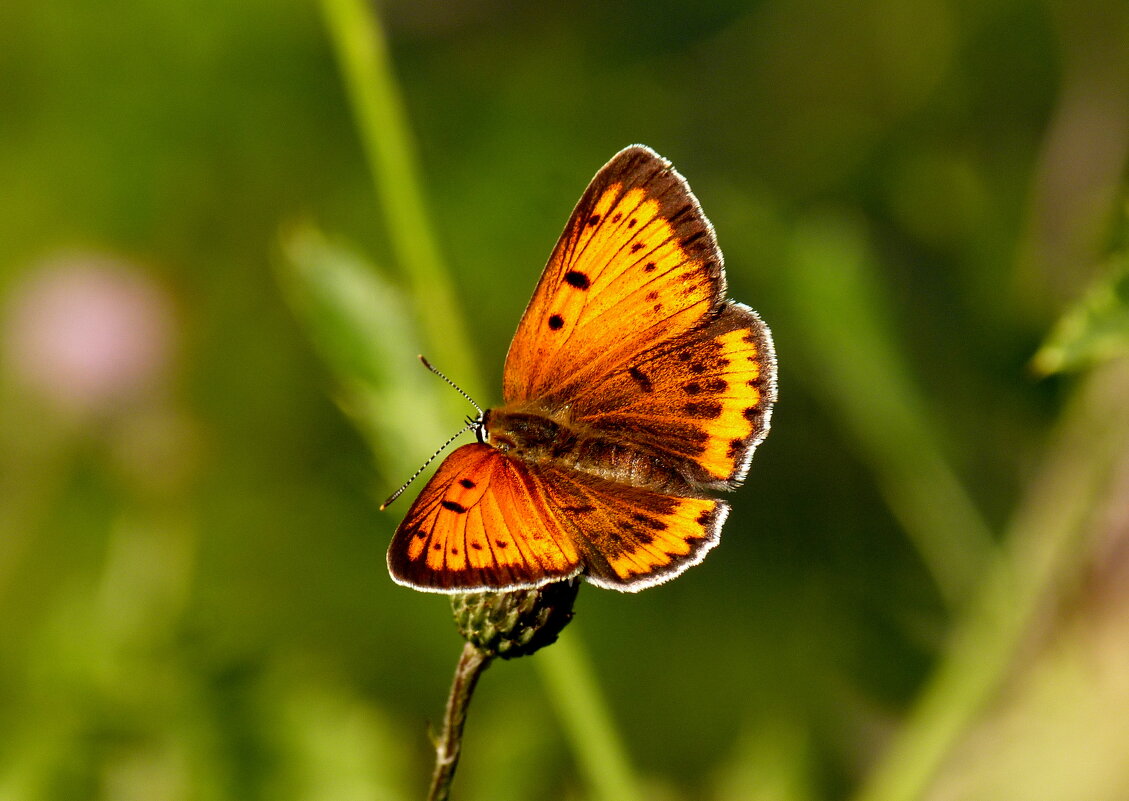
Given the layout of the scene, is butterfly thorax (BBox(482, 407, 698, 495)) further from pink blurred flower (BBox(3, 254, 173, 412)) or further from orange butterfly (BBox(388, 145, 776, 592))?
pink blurred flower (BBox(3, 254, 173, 412))

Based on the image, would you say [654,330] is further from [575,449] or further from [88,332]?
[88,332]

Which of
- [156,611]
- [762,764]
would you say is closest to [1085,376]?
[762,764]

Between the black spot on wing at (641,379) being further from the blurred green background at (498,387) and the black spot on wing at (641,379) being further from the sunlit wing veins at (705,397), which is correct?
the blurred green background at (498,387)

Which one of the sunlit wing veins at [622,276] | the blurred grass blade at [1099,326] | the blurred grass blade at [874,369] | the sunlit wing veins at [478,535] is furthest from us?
the blurred grass blade at [874,369]

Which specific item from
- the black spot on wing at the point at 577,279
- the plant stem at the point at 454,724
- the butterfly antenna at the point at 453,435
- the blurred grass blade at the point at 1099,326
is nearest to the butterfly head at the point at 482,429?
the butterfly antenna at the point at 453,435

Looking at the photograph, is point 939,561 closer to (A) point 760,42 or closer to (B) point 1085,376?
(B) point 1085,376

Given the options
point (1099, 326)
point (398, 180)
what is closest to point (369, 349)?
point (398, 180)
